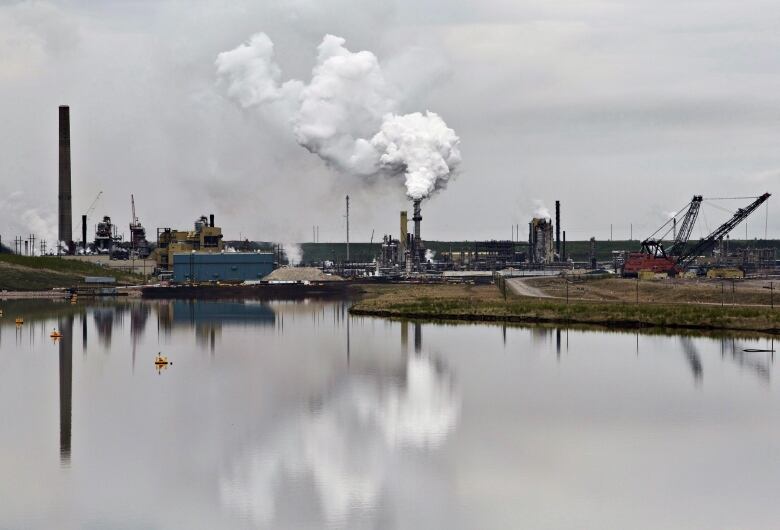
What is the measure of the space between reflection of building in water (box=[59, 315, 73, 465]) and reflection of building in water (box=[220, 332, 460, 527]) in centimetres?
863

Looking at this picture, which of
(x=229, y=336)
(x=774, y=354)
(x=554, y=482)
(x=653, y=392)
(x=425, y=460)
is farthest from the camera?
(x=229, y=336)

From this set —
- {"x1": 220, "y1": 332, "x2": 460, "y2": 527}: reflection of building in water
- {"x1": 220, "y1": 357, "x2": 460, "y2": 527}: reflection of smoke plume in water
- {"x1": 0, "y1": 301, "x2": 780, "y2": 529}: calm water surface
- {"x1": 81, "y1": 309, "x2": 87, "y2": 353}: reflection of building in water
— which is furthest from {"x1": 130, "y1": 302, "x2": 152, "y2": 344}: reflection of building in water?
{"x1": 220, "y1": 357, "x2": 460, "y2": 527}: reflection of smoke plume in water

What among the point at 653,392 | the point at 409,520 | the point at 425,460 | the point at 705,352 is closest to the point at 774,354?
the point at 705,352

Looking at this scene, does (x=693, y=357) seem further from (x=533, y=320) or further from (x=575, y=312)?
(x=533, y=320)

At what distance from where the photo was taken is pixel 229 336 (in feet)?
341

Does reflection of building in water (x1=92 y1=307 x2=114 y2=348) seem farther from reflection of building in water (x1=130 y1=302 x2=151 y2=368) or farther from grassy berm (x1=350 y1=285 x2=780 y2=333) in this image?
grassy berm (x1=350 y1=285 x2=780 y2=333)

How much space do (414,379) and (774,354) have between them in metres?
27.9

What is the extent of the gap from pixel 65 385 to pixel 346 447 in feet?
90.7

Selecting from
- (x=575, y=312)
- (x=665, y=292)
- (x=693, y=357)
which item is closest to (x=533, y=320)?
(x=575, y=312)

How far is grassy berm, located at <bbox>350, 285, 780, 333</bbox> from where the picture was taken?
10119 centimetres

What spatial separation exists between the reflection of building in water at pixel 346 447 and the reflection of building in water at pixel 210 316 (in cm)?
2934

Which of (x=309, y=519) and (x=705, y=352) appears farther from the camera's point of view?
(x=705, y=352)

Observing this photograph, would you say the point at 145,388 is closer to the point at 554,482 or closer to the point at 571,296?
the point at 554,482

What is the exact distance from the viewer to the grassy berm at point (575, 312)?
332 feet
